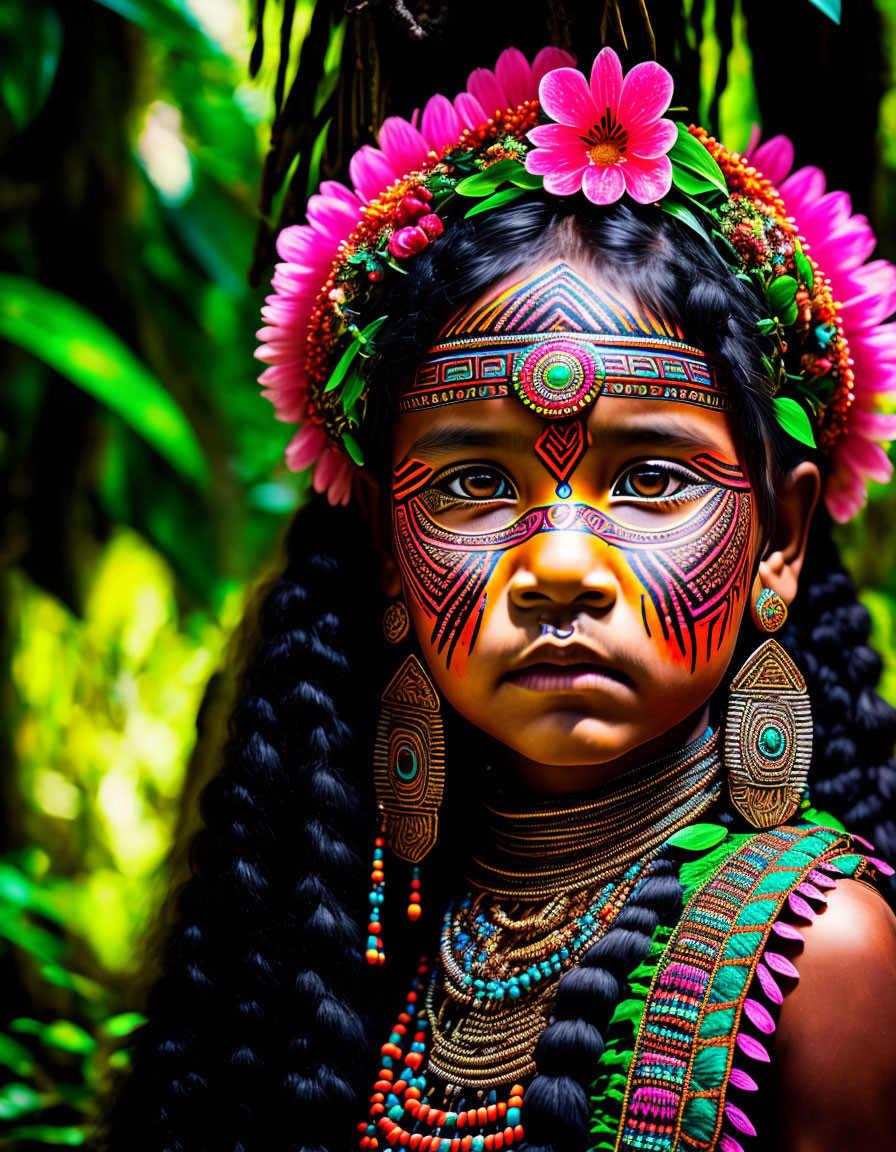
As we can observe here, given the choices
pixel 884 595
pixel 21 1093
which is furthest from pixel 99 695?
pixel 884 595

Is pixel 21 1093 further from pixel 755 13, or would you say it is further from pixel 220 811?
pixel 755 13

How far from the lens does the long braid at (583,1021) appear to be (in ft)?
5.12

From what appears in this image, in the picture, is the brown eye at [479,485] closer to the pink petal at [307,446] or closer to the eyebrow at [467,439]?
the eyebrow at [467,439]

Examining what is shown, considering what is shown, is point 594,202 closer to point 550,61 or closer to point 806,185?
point 550,61

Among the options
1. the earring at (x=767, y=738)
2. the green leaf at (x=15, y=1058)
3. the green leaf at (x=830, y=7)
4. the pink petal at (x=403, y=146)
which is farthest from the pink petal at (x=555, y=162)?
the green leaf at (x=15, y=1058)

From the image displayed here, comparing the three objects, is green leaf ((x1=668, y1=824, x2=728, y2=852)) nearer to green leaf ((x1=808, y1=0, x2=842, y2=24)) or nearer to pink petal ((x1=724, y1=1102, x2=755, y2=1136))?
pink petal ((x1=724, y1=1102, x2=755, y2=1136))

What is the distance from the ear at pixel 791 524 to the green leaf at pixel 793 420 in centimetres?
8

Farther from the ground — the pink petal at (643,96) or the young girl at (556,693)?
the pink petal at (643,96)

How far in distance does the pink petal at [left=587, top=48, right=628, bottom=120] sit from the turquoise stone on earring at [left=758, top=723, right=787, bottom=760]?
0.89 m

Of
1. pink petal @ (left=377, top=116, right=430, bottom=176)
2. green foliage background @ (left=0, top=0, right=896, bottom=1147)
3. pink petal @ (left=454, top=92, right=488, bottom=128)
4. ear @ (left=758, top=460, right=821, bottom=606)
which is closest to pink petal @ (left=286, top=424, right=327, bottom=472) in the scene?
pink petal @ (left=377, top=116, right=430, bottom=176)

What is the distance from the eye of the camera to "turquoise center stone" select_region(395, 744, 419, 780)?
1.91 metres

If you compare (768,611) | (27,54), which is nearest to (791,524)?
(768,611)

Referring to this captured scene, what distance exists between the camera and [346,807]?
202cm

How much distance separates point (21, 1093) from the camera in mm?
2848
